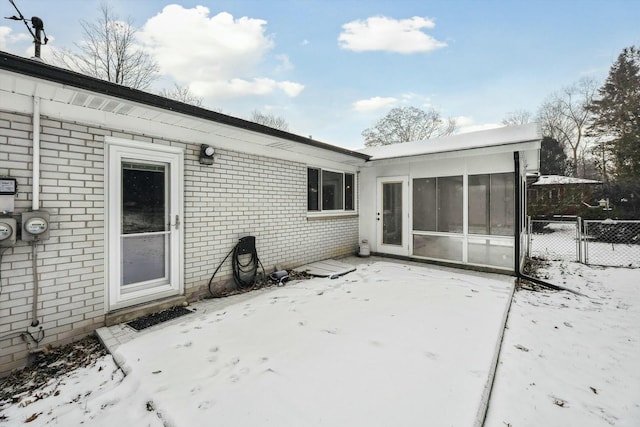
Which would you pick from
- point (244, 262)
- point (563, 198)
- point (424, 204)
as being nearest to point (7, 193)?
point (244, 262)

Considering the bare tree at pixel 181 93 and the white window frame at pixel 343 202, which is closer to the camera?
the white window frame at pixel 343 202

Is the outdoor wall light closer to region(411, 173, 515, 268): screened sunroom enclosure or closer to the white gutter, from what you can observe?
the white gutter

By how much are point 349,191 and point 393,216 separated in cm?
138

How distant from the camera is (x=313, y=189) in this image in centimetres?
663

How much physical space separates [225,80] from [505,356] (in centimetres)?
1683

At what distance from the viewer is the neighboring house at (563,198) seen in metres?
13.4

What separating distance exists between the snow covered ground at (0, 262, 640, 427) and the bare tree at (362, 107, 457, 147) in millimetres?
21566

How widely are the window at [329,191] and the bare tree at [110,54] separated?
1128cm

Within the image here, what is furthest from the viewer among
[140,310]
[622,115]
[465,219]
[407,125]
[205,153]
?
[407,125]

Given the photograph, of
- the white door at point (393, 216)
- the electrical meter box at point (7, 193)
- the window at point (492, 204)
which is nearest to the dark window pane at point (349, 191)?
the white door at point (393, 216)

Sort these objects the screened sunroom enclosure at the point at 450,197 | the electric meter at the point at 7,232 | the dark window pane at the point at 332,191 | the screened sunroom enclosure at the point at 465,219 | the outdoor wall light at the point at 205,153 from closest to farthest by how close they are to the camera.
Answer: the electric meter at the point at 7,232
the outdoor wall light at the point at 205,153
the screened sunroom enclosure at the point at 450,197
the screened sunroom enclosure at the point at 465,219
the dark window pane at the point at 332,191

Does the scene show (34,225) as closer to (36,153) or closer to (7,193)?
(7,193)

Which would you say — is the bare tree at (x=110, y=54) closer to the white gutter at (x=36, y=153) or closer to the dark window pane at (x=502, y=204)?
the white gutter at (x=36, y=153)

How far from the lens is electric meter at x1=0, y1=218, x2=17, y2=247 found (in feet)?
8.39
